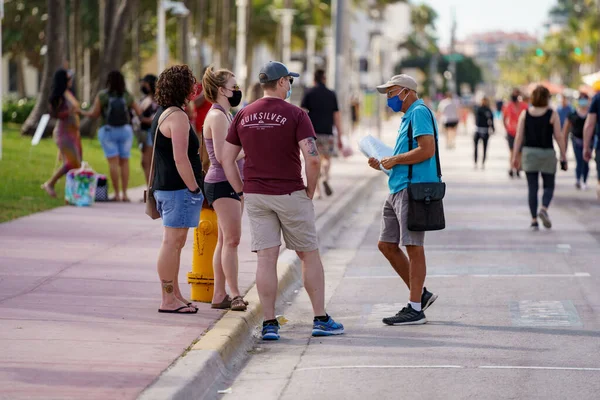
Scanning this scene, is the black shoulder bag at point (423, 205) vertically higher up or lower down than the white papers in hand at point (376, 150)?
lower down

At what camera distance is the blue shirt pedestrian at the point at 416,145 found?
923 cm

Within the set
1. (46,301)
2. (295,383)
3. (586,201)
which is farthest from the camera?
(586,201)

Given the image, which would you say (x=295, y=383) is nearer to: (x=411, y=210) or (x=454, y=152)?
(x=411, y=210)

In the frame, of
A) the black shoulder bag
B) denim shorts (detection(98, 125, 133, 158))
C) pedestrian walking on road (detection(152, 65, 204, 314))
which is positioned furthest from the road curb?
denim shorts (detection(98, 125, 133, 158))

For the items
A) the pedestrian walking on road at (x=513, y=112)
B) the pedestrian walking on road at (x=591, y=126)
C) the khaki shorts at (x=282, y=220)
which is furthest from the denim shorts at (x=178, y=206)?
the pedestrian walking on road at (x=513, y=112)

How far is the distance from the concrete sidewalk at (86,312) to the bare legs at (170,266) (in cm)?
16

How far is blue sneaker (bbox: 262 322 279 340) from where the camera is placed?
8.91 meters

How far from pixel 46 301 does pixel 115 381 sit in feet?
9.09

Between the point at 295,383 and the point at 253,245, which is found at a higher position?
the point at 253,245

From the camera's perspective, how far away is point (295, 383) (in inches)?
295

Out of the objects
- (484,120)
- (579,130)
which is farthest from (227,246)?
(484,120)

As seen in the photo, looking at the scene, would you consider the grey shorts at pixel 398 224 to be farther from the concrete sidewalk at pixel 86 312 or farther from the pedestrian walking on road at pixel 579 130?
the pedestrian walking on road at pixel 579 130

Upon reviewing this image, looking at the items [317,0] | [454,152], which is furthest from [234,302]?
[317,0]

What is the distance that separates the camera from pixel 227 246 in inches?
368
